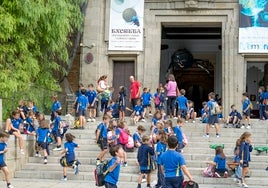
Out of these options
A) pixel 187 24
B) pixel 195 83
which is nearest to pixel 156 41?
pixel 187 24

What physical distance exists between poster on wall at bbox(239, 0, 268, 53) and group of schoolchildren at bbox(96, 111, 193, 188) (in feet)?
30.3

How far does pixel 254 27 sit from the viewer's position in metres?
26.3

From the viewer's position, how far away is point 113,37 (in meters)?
27.3

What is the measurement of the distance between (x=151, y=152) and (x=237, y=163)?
2936 mm

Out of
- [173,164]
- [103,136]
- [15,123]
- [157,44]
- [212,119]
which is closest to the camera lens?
[173,164]

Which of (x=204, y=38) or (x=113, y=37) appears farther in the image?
(x=204, y=38)

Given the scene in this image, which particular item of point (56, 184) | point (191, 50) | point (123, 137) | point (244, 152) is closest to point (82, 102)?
point (123, 137)

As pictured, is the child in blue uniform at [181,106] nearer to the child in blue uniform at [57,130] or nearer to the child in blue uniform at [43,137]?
the child in blue uniform at [57,130]

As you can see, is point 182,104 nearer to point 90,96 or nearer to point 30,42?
point 90,96

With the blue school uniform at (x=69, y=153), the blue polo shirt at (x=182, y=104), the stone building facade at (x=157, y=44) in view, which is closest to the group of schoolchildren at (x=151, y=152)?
the blue school uniform at (x=69, y=153)

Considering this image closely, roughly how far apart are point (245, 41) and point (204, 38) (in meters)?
9.14

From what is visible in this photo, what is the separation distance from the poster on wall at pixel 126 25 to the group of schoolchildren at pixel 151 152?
8.68 m

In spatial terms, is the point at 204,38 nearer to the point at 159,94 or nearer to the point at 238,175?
the point at 159,94

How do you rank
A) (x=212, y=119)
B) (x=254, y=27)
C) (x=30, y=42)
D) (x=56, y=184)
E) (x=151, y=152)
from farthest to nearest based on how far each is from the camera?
1. (x=254, y=27)
2. (x=30, y=42)
3. (x=212, y=119)
4. (x=56, y=184)
5. (x=151, y=152)
